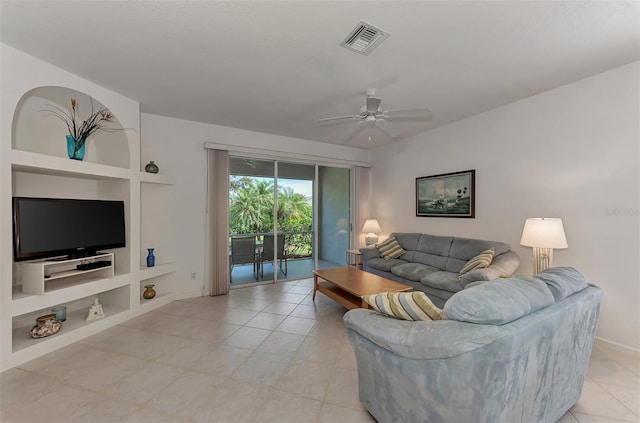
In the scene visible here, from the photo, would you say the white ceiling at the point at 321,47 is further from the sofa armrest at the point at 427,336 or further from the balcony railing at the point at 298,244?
the balcony railing at the point at 298,244

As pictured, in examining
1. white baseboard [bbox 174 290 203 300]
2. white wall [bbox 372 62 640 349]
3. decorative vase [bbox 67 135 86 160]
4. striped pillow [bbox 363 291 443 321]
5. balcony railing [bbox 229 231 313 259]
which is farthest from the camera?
balcony railing [bbox 229 231 313 259]

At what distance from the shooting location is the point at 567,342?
1.48 metres

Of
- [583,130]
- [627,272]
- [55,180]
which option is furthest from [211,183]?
[627,272]

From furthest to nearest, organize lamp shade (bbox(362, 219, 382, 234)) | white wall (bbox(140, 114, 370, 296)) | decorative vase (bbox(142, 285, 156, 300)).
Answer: lamp shade (bbox(362, 219, 382, 234))
white wall (bbox(140, 114, 370, 296))
decorative vase (bbox(142, 285, 156, 300))

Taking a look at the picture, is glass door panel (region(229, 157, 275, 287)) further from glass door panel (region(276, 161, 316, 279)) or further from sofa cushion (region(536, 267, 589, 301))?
sofa cushion (region(536, 267, 589, 301))

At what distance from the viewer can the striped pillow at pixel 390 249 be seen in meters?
4.43

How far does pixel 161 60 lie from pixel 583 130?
426 cm

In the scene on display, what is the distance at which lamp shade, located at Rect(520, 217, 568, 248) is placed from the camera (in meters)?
2.54

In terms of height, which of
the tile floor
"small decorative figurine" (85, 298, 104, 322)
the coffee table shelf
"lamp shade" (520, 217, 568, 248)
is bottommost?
the tile floor

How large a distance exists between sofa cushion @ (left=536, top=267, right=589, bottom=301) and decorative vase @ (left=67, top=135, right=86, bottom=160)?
4191mm

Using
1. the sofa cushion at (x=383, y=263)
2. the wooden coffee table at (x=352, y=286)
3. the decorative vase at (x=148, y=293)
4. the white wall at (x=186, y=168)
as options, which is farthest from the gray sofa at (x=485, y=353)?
the white wall at (x=186, y=168)

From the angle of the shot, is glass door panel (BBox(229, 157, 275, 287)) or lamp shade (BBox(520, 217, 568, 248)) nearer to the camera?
lamp shade (BBox(520, 217, 568, 248))

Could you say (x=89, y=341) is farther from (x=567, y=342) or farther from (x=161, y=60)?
(x=567, y=342)

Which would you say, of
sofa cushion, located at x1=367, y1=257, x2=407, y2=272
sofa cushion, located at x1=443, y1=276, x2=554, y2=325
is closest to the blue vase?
sofa cushion, located at x1=367, y1=257, x2=407, y2=272
